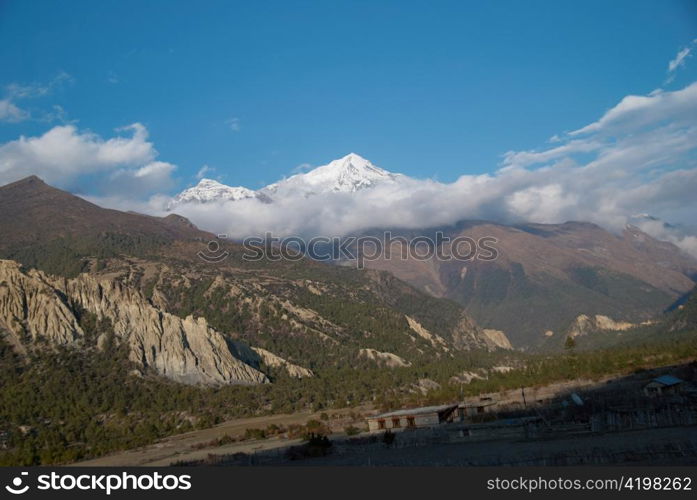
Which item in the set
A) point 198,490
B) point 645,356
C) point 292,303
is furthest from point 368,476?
point 292,303

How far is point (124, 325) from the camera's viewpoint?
104m

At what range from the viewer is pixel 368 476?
27.7 m

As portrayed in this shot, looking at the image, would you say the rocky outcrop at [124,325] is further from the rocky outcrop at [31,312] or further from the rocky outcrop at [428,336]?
the rocky outcrop at [428,336]

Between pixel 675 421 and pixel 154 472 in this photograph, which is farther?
pixel 675 421

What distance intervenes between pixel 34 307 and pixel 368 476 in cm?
8468

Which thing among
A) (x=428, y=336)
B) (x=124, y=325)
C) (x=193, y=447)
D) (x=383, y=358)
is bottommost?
(x=193, y=447)

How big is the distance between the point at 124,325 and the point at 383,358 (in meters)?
53.1

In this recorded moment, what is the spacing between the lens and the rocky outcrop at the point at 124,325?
95438 millimetres

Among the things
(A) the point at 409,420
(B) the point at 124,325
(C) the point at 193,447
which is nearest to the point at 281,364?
(B) the point at 124,325

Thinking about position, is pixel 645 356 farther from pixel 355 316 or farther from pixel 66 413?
pixel 66 413

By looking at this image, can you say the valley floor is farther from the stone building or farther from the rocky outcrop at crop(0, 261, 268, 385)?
the rocky outcrop at crop(0, 261, 268, 385)

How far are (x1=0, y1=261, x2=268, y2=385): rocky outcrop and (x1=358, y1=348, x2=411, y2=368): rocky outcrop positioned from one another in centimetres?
2835

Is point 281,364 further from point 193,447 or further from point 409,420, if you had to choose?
point 409,420

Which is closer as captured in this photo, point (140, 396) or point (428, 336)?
point (140, 396)
